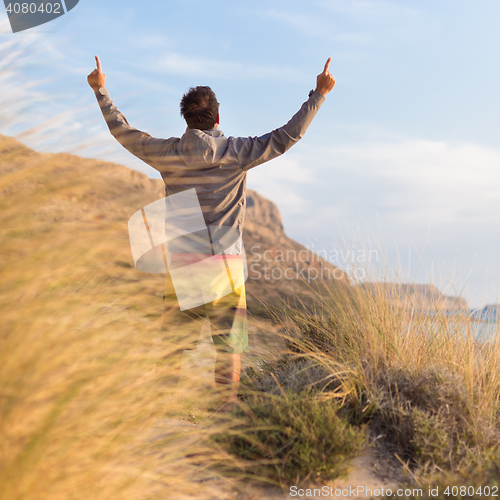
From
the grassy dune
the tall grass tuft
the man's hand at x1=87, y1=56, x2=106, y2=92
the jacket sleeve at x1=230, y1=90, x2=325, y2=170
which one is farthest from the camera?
the man's hand at x1=87, y1=56, x2=106, y2=92

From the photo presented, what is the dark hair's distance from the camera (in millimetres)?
2762

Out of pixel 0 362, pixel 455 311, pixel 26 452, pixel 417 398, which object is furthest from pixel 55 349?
pixel 455 311

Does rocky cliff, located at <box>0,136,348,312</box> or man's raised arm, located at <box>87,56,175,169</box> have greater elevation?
man's raised arm, located at <box>87,56,175,169</box>

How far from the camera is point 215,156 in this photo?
106 inches

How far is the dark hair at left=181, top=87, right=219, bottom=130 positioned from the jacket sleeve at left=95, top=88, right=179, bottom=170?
0.18 meters

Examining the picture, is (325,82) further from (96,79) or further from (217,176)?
(96,79)

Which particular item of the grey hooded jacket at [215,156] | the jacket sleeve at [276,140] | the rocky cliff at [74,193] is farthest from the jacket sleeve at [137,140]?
the rocky cliff at [74,193]

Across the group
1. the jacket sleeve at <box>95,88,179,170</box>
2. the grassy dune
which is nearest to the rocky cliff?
the grassy dune

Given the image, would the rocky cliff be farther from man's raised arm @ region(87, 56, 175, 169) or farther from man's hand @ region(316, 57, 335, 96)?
man's hand @ region(316, 57, 335, 96)

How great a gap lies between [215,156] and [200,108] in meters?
0.34

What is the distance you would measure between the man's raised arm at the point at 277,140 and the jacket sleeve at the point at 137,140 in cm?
46

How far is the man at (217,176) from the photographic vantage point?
270cm

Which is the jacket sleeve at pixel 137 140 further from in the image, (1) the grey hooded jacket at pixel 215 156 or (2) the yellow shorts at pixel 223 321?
(2) the yellow shorts at pixel 223 321

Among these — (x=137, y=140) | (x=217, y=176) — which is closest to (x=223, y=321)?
(x=217, y=176)
